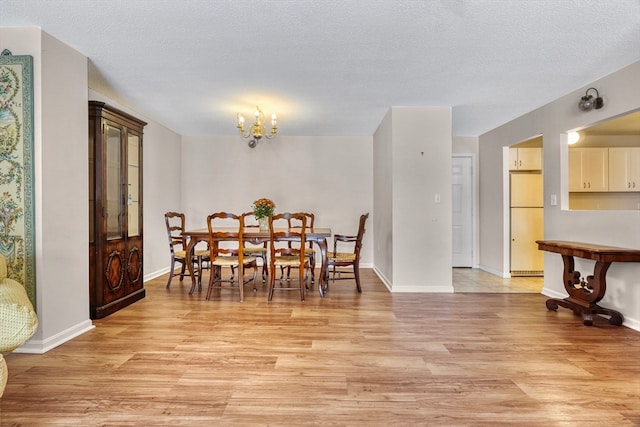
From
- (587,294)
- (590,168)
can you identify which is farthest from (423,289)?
(590,168)

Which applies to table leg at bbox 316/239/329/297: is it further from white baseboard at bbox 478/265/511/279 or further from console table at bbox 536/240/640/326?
white baseboard at bbox 478/265/511/279

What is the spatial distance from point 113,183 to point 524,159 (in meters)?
5.38

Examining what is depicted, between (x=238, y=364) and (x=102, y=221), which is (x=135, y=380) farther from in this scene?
(x=102, y=221)

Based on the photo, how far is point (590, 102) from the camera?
3490mm

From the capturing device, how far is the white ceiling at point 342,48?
90.1 inches

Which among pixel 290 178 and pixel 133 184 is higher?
pixel 290 178

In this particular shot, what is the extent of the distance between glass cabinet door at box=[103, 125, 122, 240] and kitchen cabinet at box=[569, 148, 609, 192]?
570 centimetres

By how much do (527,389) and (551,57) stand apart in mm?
2542

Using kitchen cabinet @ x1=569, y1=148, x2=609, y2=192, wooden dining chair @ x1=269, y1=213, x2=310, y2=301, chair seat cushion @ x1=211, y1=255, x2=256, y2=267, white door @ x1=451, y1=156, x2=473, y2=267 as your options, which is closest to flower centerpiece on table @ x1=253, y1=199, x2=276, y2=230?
wooden dining chair @ x1=269, y1=213, x2=310, y2=301

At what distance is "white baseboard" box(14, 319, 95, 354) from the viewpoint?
250 cm

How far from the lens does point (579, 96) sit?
3.72 m

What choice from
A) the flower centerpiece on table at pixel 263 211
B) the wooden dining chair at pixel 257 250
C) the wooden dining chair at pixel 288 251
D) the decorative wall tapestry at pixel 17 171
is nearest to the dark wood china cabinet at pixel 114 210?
the decorative wall tapestry at pixel 17 171

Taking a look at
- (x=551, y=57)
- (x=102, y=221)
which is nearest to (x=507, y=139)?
(x=551, y=57)

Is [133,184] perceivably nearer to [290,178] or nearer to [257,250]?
[257,250]
